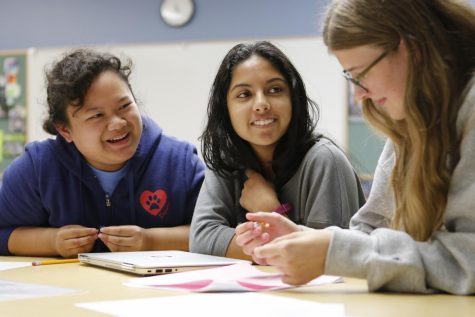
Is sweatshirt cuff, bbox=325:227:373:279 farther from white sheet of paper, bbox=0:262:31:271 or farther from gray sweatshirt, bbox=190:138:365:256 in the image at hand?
white sheet of paper, bbox=0:262:31:271

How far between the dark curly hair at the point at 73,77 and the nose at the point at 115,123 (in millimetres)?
96

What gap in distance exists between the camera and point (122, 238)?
1749mm

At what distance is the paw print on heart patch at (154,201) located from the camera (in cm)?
195

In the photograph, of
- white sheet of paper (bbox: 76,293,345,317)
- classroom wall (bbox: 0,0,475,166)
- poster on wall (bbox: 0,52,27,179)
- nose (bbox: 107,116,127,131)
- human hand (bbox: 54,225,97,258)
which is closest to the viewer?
white sheet of paper (bbox: 76,293,345,317)

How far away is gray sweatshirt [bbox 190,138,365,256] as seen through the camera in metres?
1.62

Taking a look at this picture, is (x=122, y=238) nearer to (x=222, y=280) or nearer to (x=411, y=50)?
(x=222, y=280)

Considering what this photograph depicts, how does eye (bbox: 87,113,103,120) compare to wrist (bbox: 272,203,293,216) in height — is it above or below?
above

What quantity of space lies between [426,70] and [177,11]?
3.25 metres

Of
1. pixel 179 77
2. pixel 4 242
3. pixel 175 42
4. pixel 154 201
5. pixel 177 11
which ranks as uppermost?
pixel 177 11

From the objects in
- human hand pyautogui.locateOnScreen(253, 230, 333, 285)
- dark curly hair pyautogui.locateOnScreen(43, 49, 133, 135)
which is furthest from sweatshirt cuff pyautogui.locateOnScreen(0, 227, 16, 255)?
human hand pyautogui.locateOnScreen(253, 230, 333, 285)

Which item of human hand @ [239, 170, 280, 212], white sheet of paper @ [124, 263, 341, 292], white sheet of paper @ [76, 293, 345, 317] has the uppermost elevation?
human hand @ [239, 170, 280, 212]

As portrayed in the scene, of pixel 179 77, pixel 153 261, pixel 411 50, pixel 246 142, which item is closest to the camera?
pixel 411 50

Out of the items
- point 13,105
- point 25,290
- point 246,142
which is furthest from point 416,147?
point 13,105

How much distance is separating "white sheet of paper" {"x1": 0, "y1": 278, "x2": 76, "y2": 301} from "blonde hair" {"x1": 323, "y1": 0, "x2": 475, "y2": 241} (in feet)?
1.94
